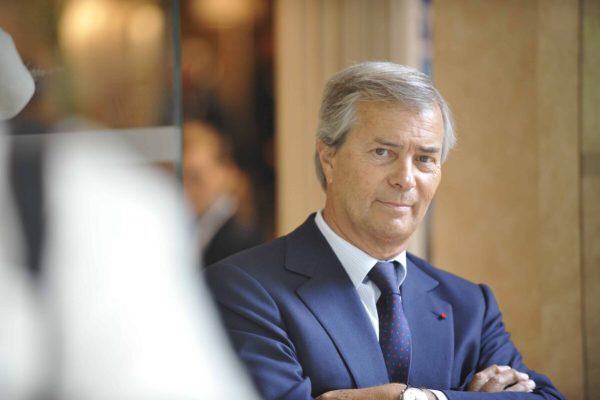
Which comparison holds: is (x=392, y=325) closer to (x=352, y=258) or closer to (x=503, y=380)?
(x=352, y=258)

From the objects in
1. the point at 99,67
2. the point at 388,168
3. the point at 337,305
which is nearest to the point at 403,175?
the point at 388,168

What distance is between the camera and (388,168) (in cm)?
184

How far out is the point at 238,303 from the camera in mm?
1812

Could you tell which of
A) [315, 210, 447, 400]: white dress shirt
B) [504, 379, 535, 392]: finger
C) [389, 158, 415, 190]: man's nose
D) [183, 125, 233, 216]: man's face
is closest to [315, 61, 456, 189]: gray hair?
[389, 158, 415, 190]: man's nose

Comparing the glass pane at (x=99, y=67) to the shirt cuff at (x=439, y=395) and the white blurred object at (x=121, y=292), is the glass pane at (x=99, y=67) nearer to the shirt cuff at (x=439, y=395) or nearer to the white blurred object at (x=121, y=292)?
the white blurred object at (x=121, y=292)

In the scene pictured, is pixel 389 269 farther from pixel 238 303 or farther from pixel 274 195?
pixel 274 195

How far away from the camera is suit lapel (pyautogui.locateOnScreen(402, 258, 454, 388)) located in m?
1.92

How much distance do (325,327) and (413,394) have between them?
0.74 ft

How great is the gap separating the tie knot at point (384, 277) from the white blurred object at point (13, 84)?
2.86ft

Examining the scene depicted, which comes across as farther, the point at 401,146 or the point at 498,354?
the point at 498,354

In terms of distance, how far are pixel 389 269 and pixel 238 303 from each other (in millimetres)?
348

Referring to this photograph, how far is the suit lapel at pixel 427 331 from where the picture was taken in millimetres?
1924

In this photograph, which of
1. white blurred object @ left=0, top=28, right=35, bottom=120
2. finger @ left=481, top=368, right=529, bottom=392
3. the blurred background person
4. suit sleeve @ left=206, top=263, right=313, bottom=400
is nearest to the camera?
white blurred object @ left=0, top=28, right=35, bottom=120

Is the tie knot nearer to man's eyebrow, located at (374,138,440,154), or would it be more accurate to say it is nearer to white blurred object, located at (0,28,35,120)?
man's eyebrow, located at (374,138,440,154)
